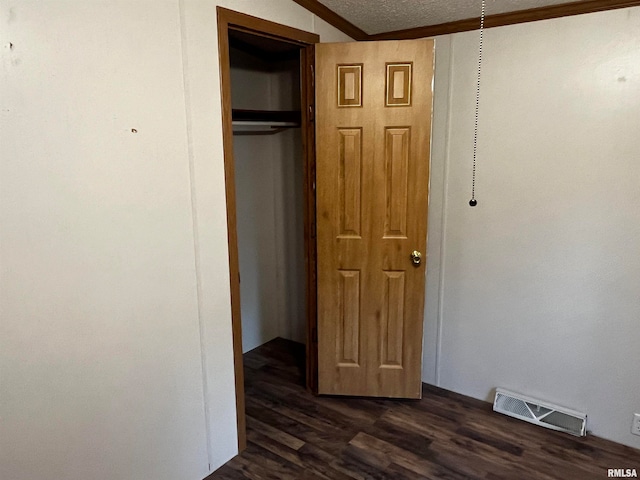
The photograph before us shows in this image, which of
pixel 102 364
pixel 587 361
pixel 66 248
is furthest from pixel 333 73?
pixel 587 361

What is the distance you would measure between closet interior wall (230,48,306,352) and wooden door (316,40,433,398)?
0.82m

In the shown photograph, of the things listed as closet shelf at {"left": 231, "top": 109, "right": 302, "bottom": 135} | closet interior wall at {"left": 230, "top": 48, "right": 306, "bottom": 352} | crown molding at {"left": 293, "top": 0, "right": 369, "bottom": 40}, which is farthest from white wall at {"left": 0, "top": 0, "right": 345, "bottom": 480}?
closet interior wall at {"left": 230, "top": 48, "right": 306, "bottom": 352}

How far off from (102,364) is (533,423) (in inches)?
93.3

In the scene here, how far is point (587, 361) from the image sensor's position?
8.39 feet

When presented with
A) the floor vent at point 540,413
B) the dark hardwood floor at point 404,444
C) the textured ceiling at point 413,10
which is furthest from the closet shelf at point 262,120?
the floor vent at point 540,413

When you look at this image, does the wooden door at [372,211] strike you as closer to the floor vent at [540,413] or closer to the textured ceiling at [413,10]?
the textured ceiling at [413,10]

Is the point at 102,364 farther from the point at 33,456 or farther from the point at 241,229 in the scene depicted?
the point at 241,229

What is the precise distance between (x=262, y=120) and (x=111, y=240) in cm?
156

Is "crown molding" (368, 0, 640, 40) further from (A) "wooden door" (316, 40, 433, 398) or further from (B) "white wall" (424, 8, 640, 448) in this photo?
(A) "wooden door" (316, 40, 433, 398)

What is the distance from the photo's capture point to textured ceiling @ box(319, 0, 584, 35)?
241 centimetres

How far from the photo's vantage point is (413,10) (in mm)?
2561

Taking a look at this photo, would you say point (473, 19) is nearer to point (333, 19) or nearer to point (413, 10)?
point (413, 10)

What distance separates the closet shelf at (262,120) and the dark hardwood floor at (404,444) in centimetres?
182

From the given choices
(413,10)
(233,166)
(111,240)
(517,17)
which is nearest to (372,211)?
(233,166)
